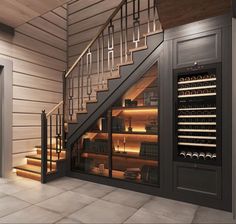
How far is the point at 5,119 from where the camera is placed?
416cm

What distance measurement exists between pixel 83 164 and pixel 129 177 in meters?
1.21

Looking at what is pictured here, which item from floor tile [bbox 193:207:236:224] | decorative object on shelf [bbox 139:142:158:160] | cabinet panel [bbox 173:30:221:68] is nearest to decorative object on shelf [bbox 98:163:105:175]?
decorative object on shelf [bbox 139:142:158:160]

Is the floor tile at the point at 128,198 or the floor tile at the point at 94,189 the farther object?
the floor tile at the point at 94,189

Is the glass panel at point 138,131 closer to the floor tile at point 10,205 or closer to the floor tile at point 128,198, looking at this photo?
the floor tile at point 128,198

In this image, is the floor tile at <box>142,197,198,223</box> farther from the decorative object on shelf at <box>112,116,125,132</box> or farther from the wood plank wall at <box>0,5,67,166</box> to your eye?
the wood plank wall at <box>0,5,67,166</box>

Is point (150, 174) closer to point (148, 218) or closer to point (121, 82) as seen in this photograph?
point (148, 218)

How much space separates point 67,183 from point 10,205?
1.13m

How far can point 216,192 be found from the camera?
8.82 feet

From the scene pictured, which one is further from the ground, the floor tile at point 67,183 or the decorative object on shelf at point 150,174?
the decorative object on shelf at point 150,174

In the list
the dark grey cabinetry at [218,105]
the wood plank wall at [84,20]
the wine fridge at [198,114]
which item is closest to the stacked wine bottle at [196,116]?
the wine fridge at [198,114]

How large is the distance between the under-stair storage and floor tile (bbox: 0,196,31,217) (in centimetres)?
142

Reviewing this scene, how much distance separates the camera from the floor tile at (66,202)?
270cm

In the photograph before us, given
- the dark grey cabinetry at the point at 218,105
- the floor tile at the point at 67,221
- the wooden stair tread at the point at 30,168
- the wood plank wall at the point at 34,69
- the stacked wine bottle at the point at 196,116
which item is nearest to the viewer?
the floor tile at the point at 67,221

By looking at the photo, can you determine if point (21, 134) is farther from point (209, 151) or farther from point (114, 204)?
point (209, 151)
